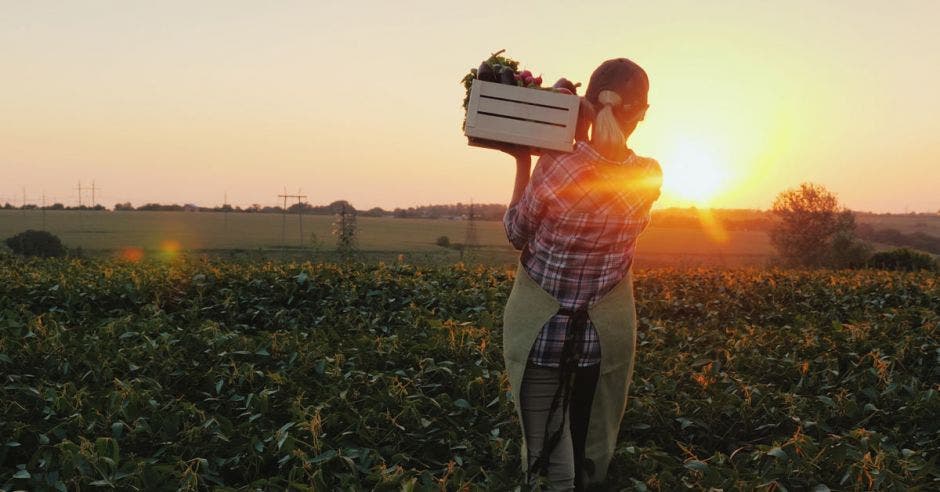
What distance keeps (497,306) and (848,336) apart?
3.24 metres

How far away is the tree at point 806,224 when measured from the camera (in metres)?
43.3

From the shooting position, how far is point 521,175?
2.96m

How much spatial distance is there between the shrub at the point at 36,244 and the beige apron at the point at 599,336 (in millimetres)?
33825

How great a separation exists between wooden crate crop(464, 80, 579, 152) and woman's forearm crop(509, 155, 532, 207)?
0.12 m

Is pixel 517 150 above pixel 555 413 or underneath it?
above

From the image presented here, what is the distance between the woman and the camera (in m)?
2.80

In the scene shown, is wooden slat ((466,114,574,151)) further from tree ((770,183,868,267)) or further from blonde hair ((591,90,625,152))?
tree ((770,183,868,267))

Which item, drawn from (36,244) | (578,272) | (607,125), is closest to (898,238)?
(36,244)

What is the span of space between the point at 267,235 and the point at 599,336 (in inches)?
2332

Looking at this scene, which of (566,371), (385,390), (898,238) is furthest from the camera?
(898,238)

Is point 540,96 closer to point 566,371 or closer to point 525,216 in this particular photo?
point 525,216

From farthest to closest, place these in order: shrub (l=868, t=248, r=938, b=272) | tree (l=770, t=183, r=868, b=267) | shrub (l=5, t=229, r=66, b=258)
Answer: tree (l=770, t=183, r=868, b=267) → shrub (l=5, t=229, r=66, b=258) → shrub (l=868, t=248, r=938, b=272)

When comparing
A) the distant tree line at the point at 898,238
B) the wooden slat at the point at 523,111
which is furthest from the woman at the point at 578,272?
the distant tree line at the point at 898,238

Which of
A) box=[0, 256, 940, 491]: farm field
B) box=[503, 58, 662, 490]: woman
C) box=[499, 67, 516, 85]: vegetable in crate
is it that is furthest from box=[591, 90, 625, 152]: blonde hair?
box=[0, 256, 940, 491]: farm field
